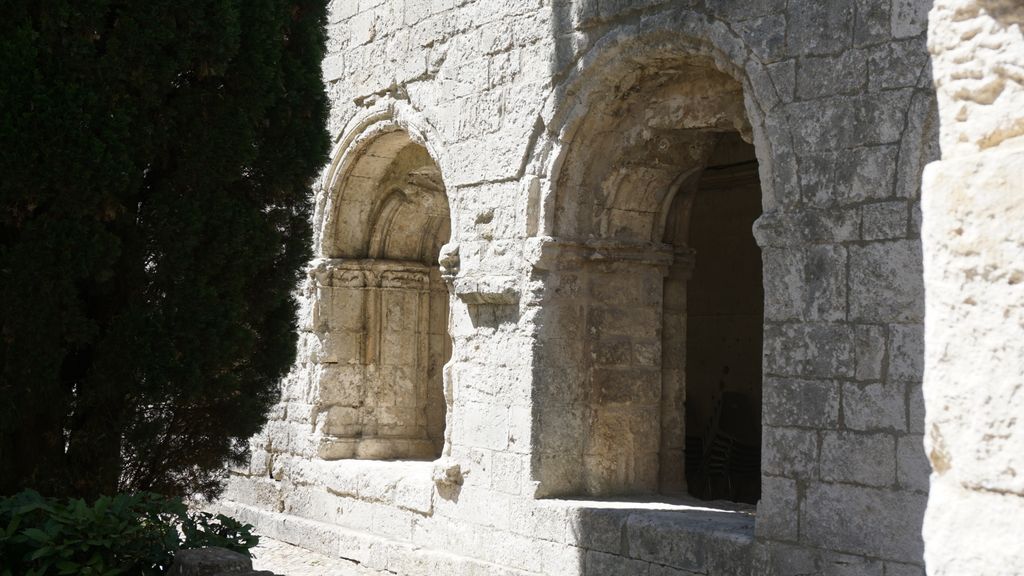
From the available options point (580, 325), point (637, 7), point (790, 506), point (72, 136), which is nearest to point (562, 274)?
point (580, 325)

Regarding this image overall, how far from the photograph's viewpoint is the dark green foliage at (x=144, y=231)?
14.4 ft

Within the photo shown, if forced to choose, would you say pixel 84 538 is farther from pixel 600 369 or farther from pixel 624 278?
pixel 624 278

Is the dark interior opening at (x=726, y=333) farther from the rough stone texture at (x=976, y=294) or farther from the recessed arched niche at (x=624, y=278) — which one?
the rough stone texture at (x=976, y=294)

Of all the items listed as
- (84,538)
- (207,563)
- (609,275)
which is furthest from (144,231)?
(609,275)

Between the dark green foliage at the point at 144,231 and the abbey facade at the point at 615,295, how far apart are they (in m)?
1.78

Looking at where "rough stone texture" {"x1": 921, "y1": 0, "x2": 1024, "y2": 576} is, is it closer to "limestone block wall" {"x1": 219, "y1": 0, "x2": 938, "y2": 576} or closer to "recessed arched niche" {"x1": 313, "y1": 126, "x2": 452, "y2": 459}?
"limestone block wall" {"x1": 219, "y1": 0, "x2": 938, "y2": 576}

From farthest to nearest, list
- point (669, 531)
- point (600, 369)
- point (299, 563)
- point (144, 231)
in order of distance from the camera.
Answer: point (299, 563)
point (600, 369)
point (669, 531)
point (144, 231)

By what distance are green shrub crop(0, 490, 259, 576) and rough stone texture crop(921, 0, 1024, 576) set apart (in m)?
3.18

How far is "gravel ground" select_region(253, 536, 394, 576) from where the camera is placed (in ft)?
25.1

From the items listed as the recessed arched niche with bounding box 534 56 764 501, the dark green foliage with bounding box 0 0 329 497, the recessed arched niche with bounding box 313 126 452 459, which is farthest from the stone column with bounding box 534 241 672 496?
the recessed arched niche with bounding box 313 126 452 459

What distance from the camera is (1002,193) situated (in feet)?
4.11

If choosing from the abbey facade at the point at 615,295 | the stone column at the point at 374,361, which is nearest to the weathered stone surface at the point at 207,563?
the abbey facade at the point at 615,295

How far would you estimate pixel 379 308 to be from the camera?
879cm

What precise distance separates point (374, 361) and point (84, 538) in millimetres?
4880
